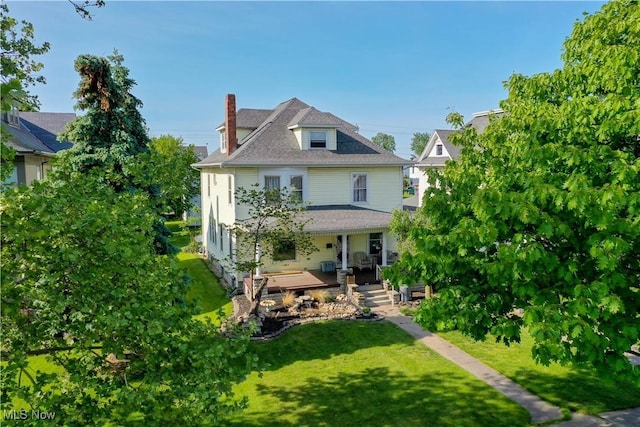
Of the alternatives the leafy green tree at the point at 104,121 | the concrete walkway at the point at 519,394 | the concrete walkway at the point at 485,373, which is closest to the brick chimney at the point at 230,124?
the leafy green tree at the point at 104,121

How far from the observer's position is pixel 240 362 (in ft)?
46.2

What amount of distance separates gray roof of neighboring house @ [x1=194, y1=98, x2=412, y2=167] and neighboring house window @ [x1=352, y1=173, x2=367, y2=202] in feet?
3.26

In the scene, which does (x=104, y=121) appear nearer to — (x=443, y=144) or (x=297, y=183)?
(x=297, y=183)

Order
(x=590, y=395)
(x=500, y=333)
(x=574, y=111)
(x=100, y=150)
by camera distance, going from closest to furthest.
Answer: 1. (x=500, y=333)
2. (x=574, y=111)
3. (x=590, y=395)
4. (x=100, y=150)

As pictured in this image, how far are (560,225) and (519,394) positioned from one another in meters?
7.99

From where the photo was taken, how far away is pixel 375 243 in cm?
2561

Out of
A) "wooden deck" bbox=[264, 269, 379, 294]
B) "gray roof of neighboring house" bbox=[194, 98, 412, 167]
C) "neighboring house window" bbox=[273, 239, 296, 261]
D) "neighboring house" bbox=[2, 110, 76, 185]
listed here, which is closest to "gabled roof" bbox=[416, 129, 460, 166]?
"gray roof of neighboring house" bbox=[194, 98, 412, 167]

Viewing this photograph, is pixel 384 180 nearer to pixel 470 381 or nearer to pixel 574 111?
pixel 470 381

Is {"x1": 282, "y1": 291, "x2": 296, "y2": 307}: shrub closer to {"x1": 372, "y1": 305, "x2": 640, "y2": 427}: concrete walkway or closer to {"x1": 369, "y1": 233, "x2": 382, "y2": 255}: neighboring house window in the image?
{"x1": 372, "y1": 305, "x2": 640, "y2": 427}: concrete walkway

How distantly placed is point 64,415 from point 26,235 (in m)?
2.04

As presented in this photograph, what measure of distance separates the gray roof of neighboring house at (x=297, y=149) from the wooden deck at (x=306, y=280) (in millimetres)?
5819

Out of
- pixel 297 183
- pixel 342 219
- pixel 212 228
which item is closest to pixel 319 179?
pixel 297 183

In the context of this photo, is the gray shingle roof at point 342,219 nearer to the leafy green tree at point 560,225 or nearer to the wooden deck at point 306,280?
the wooden deck at point 306,280

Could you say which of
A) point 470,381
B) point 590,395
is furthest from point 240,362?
point 590,395
